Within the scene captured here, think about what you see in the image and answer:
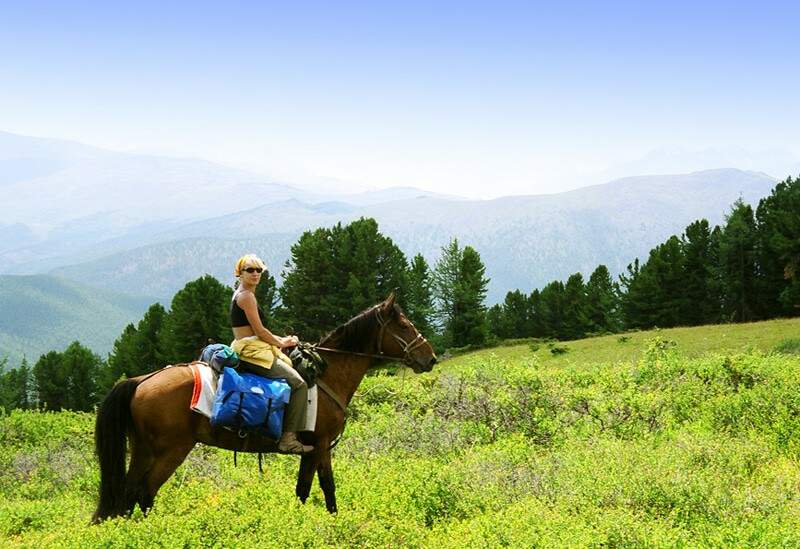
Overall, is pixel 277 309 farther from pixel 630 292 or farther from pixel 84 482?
pixel 84 482

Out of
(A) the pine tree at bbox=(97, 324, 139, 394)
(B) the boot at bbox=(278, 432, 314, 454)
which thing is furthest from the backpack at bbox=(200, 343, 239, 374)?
(A) the pine tree at bbox=(97, 324, 139, 394)

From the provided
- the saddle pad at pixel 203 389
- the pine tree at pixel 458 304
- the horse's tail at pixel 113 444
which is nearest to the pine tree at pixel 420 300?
the pine tree at pixel 458 304

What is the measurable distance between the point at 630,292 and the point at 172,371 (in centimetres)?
6987

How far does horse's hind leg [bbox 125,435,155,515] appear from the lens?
26.5 ft

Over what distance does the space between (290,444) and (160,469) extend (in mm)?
1797

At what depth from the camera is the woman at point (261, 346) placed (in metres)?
8.48

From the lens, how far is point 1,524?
1012cm

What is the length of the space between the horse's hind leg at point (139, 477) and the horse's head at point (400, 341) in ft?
12.3

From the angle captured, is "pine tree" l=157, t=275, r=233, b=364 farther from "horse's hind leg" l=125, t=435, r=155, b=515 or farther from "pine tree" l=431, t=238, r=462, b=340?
"horse's hind leg" l=125, t=435, r=155, b=515

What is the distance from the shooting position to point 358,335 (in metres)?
9.83

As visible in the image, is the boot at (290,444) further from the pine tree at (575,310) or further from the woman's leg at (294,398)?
the pine tree at (575,310)

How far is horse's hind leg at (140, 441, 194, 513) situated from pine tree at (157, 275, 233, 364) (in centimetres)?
5105

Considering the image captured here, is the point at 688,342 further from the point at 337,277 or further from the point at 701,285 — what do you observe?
the point at 337,277

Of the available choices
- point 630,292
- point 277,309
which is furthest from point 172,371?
point 630,292
